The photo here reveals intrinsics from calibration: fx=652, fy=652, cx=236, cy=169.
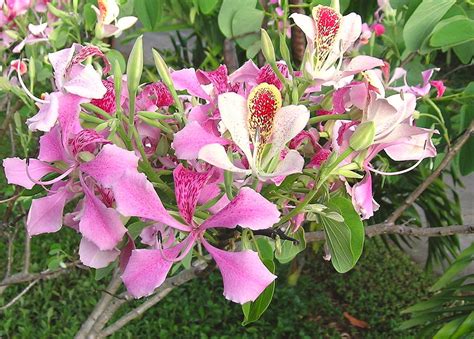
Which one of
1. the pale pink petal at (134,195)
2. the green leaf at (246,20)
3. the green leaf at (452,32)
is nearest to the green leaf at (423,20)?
the green leaf at (452,32)

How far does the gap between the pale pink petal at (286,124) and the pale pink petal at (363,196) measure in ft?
0.44

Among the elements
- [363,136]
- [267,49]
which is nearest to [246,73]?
[267,49]

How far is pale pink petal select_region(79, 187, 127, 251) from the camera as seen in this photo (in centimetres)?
53

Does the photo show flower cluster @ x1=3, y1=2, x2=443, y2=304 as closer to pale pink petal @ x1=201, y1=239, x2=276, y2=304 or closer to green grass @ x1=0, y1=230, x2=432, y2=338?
pale pink petal @ x1=201, y1=239, x2=276, y2=304

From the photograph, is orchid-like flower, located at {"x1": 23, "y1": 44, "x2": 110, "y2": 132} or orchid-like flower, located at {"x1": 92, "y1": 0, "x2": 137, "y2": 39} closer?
orchid-like flower, located at {"x1": 23, "y1": 44, "x2": 110, "y2": 132}

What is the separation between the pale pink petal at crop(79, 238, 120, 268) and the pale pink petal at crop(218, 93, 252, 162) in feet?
0.47

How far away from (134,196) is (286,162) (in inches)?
4.8

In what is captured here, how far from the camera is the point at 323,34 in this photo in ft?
1.96

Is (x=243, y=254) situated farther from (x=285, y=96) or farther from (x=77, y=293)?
(x=77, y=293)

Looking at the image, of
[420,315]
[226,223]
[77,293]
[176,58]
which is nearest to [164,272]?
[226,223]

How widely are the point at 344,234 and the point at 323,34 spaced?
188mm

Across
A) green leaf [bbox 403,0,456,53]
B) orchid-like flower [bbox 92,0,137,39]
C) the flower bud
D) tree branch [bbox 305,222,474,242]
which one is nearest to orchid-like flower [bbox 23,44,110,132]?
the flower bud

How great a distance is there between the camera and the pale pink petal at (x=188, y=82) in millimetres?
621

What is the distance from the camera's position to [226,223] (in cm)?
51
